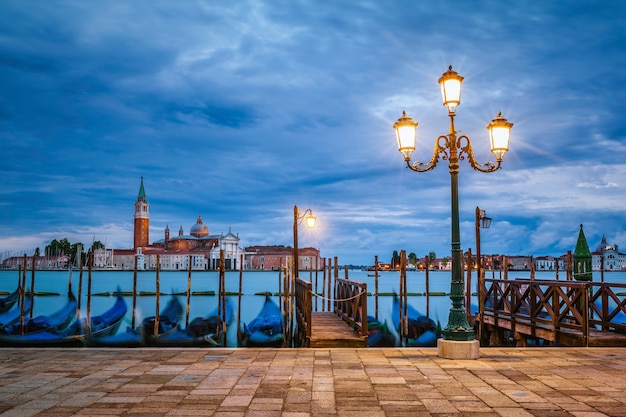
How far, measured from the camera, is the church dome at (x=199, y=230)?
13675 centimetres

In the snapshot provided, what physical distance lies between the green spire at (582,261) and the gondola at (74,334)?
49.3 feet

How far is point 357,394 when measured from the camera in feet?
18.8

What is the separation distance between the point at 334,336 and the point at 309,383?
4.63 meters

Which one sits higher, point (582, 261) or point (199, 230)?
point (199, 230)

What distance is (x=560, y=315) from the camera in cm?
1078

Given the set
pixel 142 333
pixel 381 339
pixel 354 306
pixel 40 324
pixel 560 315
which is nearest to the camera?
pixel 560 315

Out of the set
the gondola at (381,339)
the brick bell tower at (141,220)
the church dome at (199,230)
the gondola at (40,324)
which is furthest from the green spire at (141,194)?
the gondola at (381,339)

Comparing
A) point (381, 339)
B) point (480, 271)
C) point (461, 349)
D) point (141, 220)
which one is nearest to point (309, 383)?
point (461, 349)

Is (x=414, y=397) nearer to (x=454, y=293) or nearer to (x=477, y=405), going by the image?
(x=477, y=405)

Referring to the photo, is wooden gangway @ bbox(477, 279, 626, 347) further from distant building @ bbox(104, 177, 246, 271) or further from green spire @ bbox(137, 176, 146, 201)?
green spire @ bbox(137, 176, 146, 201)

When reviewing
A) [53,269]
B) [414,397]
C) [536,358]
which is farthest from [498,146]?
[53,269]

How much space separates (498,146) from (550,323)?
176 inches

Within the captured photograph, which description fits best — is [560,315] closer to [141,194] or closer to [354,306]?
[354,306]

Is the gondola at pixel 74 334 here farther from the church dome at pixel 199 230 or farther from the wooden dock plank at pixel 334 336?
the church dome at pixel 199 230
